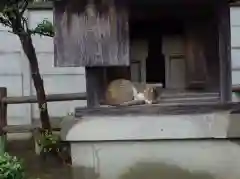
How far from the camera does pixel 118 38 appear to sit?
4.61 meters

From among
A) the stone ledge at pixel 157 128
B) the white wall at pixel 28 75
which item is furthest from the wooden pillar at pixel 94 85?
the white wall at pixel 28 75

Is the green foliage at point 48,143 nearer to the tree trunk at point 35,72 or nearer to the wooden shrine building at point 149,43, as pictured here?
the tree trunk at point 35,72

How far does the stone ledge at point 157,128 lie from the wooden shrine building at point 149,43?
254 mm

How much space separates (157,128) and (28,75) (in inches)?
151

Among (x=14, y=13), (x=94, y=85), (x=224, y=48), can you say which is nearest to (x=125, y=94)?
(x=94, y=85)

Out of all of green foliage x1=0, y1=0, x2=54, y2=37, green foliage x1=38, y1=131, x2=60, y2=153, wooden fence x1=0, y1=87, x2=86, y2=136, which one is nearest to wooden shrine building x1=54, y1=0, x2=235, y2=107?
green foliage x1=0, y1=0, x2=54, y2=37

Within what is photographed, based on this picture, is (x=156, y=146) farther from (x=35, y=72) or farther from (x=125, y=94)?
(x=35, y=72)

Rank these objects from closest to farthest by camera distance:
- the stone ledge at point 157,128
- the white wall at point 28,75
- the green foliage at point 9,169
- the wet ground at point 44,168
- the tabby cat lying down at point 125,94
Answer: the green foliage at point 9,169
the stone ledge at point 157,128
the tabby cat lying down at point 125,94
the wet ground at point 44,168
the white wall at point 28,75

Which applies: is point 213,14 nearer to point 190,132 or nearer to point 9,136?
point 190,132

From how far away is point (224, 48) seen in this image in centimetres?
472

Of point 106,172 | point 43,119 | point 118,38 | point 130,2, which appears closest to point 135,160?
point 106,172

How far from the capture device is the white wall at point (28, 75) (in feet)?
26.4

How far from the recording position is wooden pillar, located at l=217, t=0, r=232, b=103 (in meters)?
4.67

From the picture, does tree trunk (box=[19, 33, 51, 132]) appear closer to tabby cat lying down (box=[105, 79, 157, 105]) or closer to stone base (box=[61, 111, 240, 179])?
tabby cat lying down (box=[105, 79, 157, 105])
